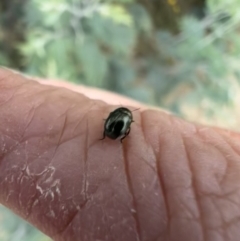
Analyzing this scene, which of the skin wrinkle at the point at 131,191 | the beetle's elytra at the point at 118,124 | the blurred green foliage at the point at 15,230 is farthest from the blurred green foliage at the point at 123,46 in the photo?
the skin wrinkle at the point at 131,191

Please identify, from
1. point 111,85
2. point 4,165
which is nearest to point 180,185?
point 4,165

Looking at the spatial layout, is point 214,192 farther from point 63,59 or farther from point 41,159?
point 63,59

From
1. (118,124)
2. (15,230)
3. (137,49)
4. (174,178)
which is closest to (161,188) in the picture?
(174,178)

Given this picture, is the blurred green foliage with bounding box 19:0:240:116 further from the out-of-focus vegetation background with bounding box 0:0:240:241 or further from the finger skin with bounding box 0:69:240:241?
the finger skin with bounding box 0:69:240:241

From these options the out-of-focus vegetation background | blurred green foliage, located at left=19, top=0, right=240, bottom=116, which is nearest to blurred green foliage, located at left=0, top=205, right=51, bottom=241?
Result: the out-of-focus vegetation background

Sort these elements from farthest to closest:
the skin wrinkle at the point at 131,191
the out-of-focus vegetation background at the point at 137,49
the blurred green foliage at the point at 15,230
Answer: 1. the out-of-focus vegetation background at the point at 137,49
2. the blurred green foliage at the point at 15,230
3. the skin wrinkle at the point at 131,191

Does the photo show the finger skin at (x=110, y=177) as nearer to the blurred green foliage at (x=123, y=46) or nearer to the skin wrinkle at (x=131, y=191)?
the skin wrinkle at (x=131, y=191)
